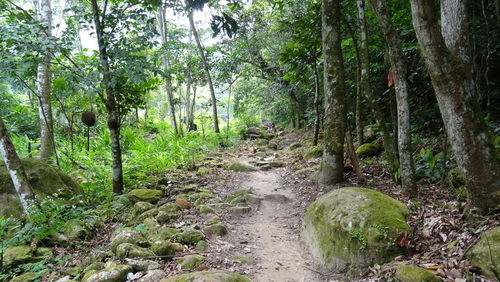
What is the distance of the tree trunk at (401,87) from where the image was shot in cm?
451

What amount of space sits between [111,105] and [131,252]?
365 cm

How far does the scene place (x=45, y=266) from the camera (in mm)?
3857

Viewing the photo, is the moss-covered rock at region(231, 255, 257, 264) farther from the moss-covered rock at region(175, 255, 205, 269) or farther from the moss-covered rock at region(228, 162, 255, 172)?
the moss-covered rock at region(228, 162, 255, 172)

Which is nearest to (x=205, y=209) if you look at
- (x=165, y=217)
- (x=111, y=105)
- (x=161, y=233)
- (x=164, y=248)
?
(x=165, y=217)

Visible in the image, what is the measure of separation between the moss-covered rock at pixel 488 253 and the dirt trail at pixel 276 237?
1.75 m

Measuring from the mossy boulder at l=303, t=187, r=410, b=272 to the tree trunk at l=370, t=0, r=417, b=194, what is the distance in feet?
2.77

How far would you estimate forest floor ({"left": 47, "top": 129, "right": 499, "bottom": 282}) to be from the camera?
121 inches

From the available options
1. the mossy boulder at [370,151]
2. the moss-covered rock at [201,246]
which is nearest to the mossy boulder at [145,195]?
the moss-covered rock at [201,246]

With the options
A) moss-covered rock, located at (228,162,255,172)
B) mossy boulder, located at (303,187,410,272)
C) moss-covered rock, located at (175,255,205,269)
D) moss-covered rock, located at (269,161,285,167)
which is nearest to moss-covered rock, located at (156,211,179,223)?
moss-covered rock, located at (175,255,205,269)

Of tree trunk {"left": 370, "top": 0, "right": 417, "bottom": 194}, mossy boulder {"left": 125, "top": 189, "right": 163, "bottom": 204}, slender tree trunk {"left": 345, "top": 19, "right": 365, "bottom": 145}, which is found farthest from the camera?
slender tree trunk {"left": 345, "top": 19, "right": 365, "bottom": 145}

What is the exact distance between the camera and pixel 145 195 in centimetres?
637

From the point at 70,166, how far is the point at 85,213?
3.00 metres

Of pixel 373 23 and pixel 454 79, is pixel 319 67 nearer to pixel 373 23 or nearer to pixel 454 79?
pixel 373 23

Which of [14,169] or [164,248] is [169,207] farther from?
[14,169]
